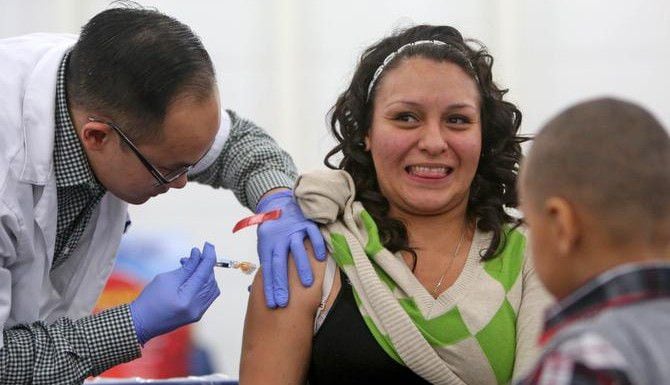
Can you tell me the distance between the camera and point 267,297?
1943 millimetres

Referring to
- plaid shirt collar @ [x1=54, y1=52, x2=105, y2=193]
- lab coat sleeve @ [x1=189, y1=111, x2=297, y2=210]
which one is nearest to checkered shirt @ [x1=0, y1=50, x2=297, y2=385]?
plaid shirt collar @ [x1=54, y1=52, x2=105, y2=193]

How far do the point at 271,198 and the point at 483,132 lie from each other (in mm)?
469

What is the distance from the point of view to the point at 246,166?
2.35 meters

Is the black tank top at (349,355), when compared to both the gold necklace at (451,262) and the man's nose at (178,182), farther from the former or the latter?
the man's nose at (178,182)

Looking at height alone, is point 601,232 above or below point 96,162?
above

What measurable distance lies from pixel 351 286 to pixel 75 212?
564mm

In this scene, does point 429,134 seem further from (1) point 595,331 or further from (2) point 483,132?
(1) point 595,331

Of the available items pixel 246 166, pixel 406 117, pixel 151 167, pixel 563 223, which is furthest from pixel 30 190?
pixel 563 223

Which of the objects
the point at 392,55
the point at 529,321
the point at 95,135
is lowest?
the point at 529,321

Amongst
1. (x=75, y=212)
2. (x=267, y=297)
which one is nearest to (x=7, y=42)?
(x=75, y=212)

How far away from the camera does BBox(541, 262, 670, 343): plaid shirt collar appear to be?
1.10m

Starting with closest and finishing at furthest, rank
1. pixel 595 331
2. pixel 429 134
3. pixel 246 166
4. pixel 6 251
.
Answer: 1. pixel 595 331
2. pixel 6 251
3. pixel 429 134
4. pixel 246 166

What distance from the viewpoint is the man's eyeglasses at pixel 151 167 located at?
1.90 meters

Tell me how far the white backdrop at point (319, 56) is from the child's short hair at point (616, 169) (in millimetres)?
2186
